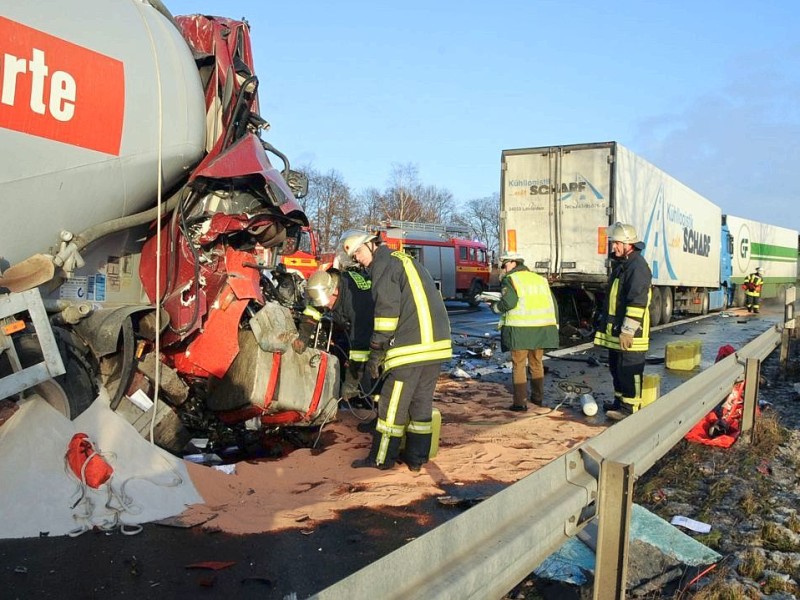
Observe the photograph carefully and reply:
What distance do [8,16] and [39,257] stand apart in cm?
104

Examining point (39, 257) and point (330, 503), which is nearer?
point (39, 257)

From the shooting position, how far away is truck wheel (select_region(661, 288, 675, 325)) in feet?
52.2

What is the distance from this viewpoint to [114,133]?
3494mm

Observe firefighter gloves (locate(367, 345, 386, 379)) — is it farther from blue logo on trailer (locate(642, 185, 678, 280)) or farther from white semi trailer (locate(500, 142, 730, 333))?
blue logo on trailer (locate(642, 185, 678, 280))

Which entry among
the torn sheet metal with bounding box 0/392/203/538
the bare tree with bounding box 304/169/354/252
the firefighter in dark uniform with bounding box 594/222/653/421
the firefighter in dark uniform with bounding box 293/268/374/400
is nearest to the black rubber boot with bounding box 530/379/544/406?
the firefighter in dark uniform with bounding box 594/222/653/421

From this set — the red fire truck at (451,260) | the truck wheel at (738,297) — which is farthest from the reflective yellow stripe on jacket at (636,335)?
the truck wheel at (738,297)

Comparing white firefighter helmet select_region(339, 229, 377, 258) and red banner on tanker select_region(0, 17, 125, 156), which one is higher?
red banner on tanker select_region(0, 17, 125, 156)

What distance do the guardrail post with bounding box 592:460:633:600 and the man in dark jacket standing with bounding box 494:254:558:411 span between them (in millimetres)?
4154

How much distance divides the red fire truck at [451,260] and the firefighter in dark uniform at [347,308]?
623 inches

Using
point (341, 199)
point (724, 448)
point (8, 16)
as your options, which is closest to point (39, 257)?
point (8, 16)

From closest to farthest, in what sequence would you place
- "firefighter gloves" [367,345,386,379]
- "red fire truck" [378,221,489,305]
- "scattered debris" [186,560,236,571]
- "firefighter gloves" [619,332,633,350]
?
"scattered debris" [186,560,236,571]
"firefighter gloves" [367,345,386,379]
"firefighter gloves" [619,332,633,350]
"red fire truck" [378,221,489,305]

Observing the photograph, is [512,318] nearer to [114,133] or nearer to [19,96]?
[114,133]

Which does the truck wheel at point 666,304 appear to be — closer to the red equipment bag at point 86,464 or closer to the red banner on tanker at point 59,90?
the red banner on tanker at point 59,90

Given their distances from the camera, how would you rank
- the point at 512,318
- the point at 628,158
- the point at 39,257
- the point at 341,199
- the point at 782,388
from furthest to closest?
the point at 341,199 < the point at 628,158 < the point at 782,388 < the point at 512,318 < the point at 39,257
